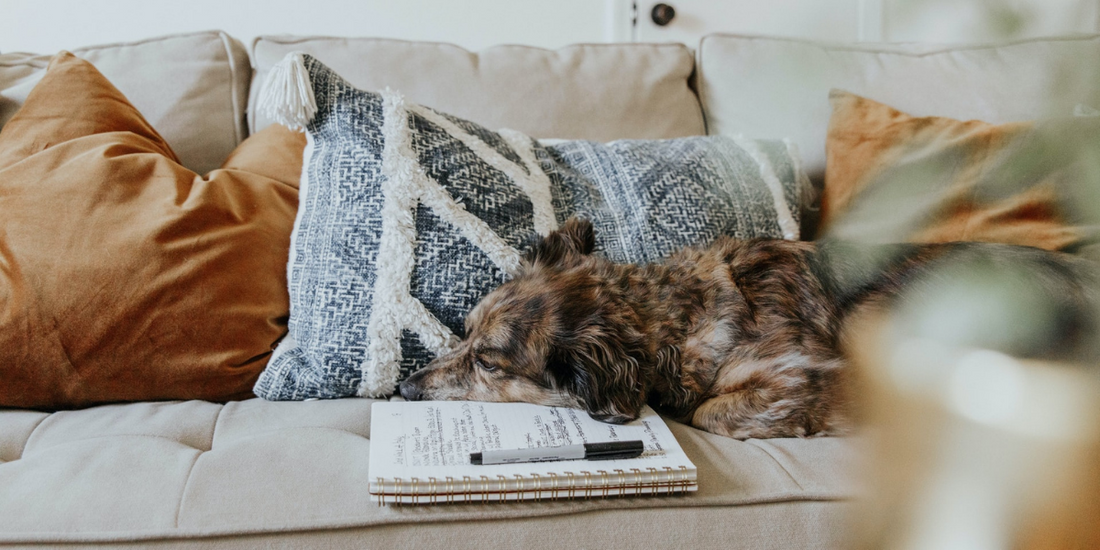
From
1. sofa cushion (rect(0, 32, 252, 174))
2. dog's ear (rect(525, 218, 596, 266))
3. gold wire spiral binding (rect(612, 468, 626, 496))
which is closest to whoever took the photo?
gold wire spiral binding (rect(612, 468, 626, 496))

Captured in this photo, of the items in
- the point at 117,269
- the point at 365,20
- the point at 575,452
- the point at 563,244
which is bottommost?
the point at 575,452

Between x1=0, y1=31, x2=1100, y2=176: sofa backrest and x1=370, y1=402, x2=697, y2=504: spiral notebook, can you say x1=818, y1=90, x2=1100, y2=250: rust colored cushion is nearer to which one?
x1=370, y1=402, x2=697, y2=504: spiral notebook

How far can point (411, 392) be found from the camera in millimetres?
1574

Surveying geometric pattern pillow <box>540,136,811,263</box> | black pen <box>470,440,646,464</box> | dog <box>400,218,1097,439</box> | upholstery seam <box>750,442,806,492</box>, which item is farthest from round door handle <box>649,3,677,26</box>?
black pen <box>470,440,646,464</box>

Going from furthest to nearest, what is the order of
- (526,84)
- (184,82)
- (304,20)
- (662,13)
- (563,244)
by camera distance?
(662,13) → (304,20) → (526,84) → (184,82) → (563,244)

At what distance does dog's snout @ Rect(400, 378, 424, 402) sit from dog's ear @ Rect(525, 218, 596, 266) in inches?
17.1

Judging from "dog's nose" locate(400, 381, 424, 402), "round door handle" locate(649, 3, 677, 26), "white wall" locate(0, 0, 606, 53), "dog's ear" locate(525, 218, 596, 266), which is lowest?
"dog's nose" locate(400, 381, 424, 402)

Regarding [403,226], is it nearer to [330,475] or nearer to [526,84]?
[330,475]

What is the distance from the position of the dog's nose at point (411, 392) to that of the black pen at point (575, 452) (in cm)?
42

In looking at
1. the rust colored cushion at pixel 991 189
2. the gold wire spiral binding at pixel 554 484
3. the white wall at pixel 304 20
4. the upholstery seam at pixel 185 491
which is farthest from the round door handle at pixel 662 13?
the upholstery seam at pixel 185 491

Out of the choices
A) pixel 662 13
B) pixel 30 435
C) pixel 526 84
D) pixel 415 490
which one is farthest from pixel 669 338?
pixel 662 13

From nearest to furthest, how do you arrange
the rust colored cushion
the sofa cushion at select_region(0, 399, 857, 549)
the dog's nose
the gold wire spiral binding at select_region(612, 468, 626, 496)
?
the rust colored cushion, the sofa cushion at select_region(0, 399, 857, 549), the gold wire spiral binding at select_region(612, 468, 626, 496), the dog's nose

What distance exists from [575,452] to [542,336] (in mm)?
495

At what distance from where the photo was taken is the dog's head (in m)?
1.60
